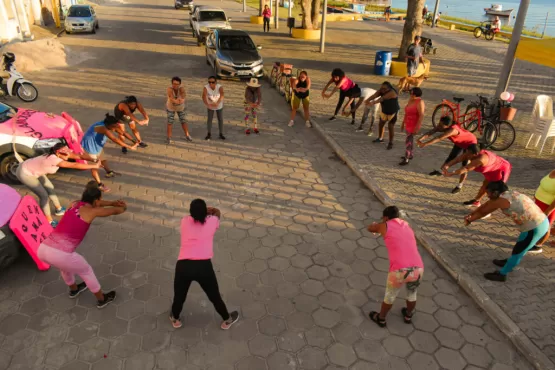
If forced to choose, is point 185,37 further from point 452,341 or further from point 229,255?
point 452,341

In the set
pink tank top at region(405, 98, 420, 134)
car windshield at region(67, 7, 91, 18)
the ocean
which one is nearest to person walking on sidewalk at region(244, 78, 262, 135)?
pink tank top at region(405, 98, 420, 134)

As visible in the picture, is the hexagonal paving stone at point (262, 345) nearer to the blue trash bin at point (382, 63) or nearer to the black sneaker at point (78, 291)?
the black sneaker at point (78, 291)

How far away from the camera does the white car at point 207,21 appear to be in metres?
19.8

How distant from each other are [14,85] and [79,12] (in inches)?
587

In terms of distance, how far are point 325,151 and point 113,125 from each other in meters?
4.80

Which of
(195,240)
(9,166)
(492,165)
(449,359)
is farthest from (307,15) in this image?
(449,359)

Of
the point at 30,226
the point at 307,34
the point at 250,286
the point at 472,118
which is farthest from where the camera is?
the point at 307,34

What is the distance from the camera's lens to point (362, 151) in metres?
8.99

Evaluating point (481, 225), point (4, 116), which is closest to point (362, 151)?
point (481, 225)

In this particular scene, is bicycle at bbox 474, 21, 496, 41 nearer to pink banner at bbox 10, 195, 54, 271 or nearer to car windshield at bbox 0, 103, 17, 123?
car windshield at bbox 0, 103, 17, 123

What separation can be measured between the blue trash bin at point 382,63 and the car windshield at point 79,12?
18623 mm

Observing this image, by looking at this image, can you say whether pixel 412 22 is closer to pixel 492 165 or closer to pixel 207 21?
pixel 207 21

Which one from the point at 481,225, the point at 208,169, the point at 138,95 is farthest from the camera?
the point at 138,95

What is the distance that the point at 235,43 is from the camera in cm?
1529
